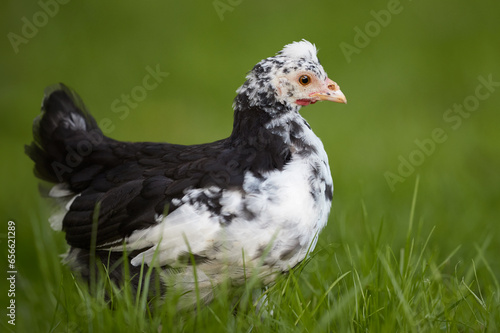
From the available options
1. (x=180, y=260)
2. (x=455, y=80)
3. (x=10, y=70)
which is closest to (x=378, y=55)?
(x=455, y=80)

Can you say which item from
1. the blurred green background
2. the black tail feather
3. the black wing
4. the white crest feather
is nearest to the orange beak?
the white crest feather

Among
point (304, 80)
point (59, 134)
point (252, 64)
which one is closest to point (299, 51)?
point (304, 80)

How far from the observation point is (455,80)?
21.3ft

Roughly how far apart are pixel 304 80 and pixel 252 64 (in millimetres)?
3478

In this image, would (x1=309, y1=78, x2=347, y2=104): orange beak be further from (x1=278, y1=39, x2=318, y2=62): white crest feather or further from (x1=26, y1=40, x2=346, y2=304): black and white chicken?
(x1=278, y1=39, x2=318, y2=62): white crest feather

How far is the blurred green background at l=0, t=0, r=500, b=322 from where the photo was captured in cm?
576

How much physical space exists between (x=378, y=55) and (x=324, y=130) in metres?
1.23

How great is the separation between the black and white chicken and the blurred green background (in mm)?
2351

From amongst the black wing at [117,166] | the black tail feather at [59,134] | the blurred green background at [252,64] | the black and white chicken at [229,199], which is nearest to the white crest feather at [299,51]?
the black and white chicken at [229,199]

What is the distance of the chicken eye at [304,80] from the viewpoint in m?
2.90

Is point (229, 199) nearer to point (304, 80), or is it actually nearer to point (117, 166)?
point (304, 80)

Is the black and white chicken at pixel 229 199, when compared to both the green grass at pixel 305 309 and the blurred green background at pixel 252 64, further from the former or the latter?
the blurred green background at pixel 252 64

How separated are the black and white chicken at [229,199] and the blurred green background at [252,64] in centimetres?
235

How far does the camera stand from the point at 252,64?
632cm
